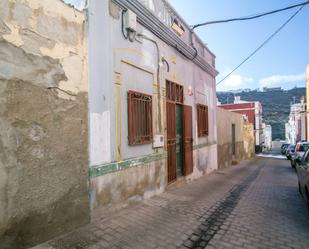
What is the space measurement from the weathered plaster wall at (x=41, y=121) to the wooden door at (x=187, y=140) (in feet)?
15.6

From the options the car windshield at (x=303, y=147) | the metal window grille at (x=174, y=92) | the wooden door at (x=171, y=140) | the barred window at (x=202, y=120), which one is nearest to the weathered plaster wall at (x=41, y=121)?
the wooden door at (x=171, y=140)

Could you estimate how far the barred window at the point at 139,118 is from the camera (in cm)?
576

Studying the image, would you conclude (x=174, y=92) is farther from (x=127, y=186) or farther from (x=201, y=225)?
(x=201, y=225)

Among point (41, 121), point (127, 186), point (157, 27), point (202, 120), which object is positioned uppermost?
point (157, 27)

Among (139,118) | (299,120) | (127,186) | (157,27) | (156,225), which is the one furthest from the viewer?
(299,120)

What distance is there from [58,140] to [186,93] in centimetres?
594

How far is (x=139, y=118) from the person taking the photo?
6.16 metres

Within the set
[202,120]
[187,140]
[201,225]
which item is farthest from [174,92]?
[201,225]

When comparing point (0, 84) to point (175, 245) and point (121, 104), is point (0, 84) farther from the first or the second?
point (175, 245)

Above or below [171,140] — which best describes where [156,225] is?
below

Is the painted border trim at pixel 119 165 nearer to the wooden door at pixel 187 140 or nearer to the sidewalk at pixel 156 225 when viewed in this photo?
the sidewalk at pixel 156 225

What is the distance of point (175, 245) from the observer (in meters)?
3.89

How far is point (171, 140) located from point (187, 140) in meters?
1.20

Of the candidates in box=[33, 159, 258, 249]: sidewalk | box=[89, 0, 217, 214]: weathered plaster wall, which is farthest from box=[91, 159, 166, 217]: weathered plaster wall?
box=[33, 159, 258, 249]: sidewalk
